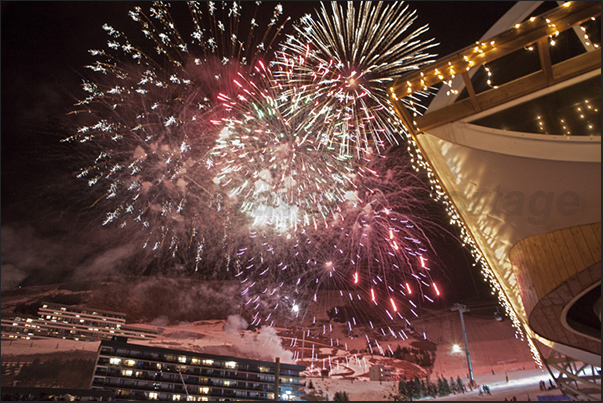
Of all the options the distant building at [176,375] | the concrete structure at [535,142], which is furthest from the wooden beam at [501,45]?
the distant building at [176,375]

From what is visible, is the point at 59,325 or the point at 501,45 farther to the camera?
the point at 59,325

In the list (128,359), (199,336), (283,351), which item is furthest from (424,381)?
(128,359)

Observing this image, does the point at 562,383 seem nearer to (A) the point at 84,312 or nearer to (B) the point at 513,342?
(B) the point at 513,342

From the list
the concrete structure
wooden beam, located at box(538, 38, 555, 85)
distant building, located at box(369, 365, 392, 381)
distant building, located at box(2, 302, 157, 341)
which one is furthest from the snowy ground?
wooden beam, located at box(538, 38, 555, 85)

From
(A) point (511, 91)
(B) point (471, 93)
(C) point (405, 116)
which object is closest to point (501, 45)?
(B) point (471, 93)

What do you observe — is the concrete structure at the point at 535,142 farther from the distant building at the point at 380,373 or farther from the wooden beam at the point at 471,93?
the distant building at the point at 380,373

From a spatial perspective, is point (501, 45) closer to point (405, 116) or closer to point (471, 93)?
point (471, 93)
